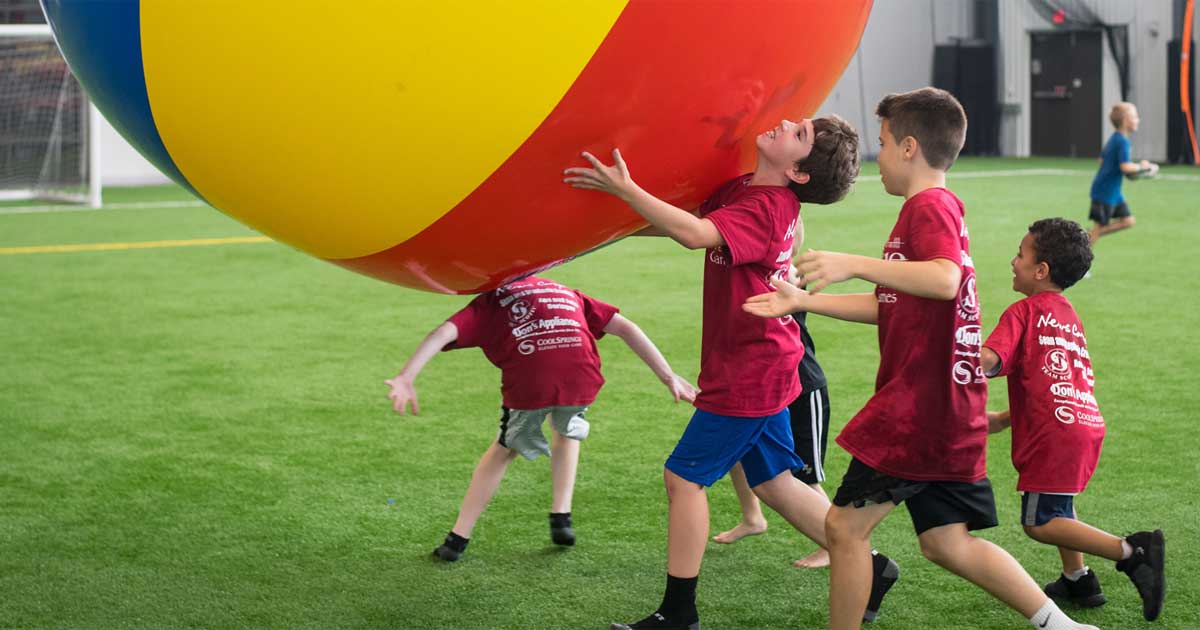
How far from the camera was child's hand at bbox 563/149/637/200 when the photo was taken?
2486mm

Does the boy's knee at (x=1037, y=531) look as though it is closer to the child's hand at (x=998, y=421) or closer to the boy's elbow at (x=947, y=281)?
the child's hand at (x=998, y=421)

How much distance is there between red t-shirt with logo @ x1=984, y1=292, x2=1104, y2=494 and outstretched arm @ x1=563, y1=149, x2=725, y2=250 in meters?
0.96

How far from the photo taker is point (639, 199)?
8.39ft

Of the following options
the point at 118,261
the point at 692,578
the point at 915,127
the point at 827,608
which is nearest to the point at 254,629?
the point at 692,578

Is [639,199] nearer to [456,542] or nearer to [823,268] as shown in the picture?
[823,268]

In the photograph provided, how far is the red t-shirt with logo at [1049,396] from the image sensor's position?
3.30 m

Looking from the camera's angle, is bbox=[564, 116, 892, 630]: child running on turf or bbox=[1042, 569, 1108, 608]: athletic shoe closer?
bbox=[564, 116, 892, 630]: child running on turf

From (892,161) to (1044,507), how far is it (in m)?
1.01

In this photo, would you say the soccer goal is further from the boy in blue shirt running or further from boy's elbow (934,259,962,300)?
boy's elbow (934,259,962,300)

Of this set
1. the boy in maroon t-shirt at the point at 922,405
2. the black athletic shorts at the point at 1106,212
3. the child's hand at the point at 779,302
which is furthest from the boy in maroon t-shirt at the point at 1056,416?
the black athletic shorts at the point at 1106,212

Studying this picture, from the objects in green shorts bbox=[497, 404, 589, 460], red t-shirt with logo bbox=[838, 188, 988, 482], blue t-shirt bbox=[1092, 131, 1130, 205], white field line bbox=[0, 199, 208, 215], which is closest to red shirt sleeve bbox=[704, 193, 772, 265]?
red t-shirt with logo bbox=[838, 188, 988, 482]

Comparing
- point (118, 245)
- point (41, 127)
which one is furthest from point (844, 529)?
point (41, 127)

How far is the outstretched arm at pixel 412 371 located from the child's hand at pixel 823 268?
1.09 meters

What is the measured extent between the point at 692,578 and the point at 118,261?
9.09 m
